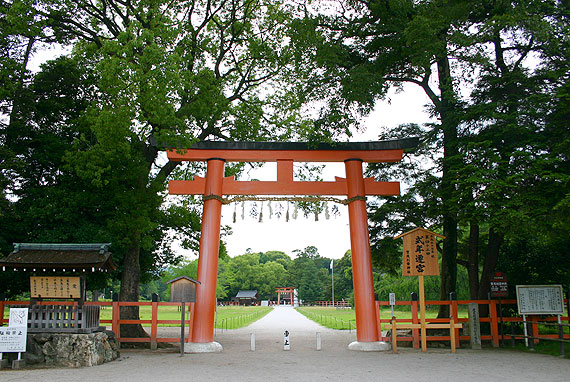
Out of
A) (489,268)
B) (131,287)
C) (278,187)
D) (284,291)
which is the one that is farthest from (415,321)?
(284,291)

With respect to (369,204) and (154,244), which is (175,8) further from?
(369,204)

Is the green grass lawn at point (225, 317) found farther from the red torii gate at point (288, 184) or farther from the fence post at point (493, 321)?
the fence post at point (493, 321)

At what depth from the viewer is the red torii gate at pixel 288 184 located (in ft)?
39.7

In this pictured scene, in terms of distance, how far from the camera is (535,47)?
12258mm

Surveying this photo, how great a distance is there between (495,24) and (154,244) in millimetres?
12878

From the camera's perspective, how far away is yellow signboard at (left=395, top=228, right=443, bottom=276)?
37.0 feet

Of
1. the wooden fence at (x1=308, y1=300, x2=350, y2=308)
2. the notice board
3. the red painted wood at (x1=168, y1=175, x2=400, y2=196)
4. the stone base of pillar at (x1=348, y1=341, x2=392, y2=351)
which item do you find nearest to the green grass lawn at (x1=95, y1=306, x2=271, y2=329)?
the red painted wood at (x1=168, y1=175, x2=400, y2=196)

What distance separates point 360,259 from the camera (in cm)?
1211

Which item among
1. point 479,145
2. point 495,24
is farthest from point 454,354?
point 495,24

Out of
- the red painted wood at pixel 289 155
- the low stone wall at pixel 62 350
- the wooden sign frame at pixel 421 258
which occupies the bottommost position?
the low stone wall at pixel 62 350

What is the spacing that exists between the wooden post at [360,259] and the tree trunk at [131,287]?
21.8 feet

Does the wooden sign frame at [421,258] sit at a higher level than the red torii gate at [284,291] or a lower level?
higher

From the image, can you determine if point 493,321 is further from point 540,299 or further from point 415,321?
point 415,321

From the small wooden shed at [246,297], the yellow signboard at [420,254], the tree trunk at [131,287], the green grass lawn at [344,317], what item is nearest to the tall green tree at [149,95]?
the tree trunk at [131,287]
